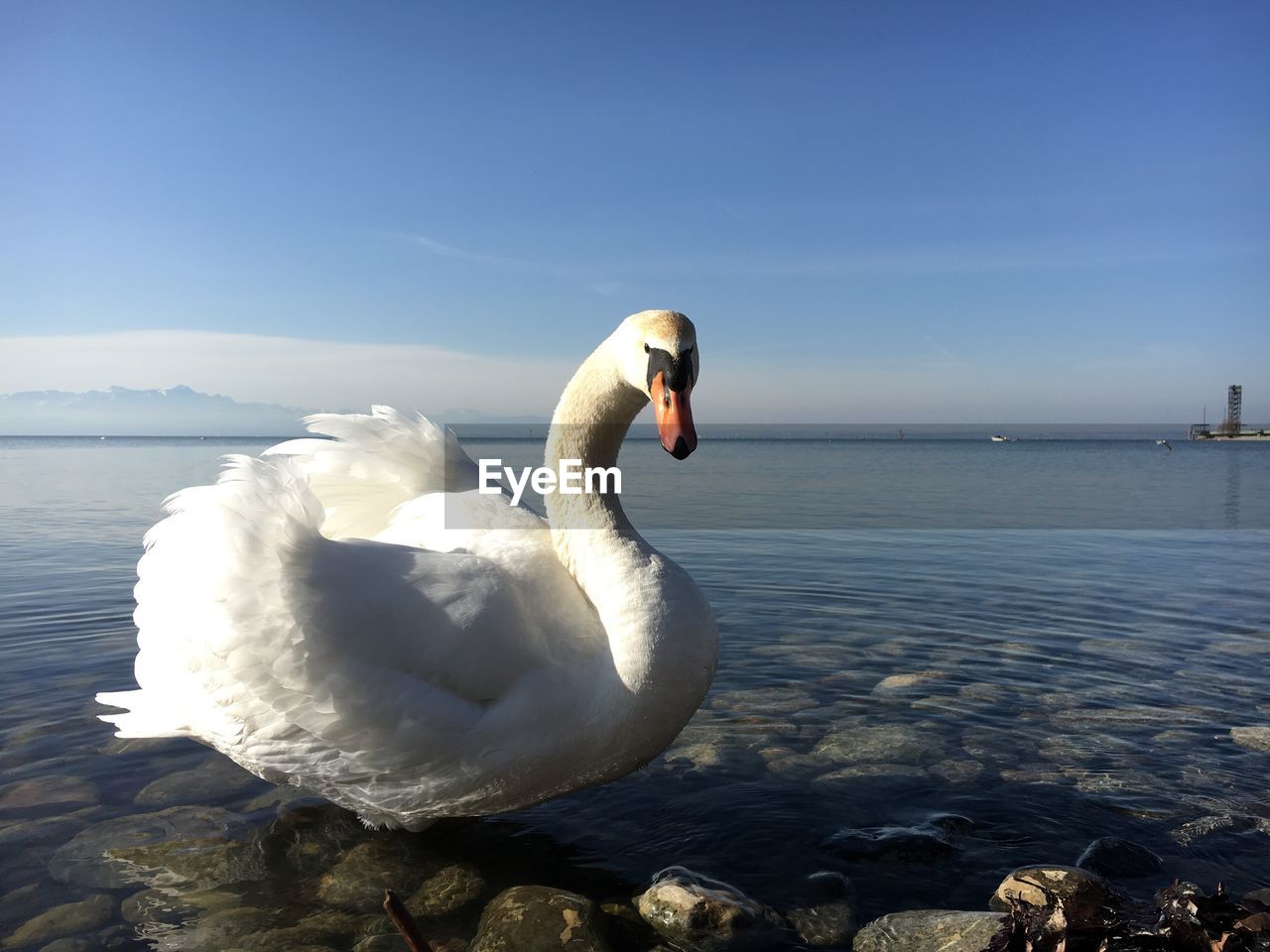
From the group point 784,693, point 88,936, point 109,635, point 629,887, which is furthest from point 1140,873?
point 109,635

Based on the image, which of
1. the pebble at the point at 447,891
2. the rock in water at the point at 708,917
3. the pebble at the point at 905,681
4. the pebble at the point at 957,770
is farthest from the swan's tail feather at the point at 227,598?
the pebble at the point at 905,681

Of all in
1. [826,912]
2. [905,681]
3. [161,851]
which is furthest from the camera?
[905,681]

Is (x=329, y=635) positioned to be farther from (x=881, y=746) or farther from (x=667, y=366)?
(x=881, y=746)

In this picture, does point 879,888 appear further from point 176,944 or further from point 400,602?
point 176,944

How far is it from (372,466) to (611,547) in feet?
5.40

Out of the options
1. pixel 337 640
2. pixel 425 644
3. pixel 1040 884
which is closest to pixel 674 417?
pixel 425 644

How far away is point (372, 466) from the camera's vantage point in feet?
17.0

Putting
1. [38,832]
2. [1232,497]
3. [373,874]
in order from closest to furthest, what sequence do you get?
1. [373,874]
2. [38,832]
3. [1232,497]

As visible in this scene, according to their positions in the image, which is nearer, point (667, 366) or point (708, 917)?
point (708, 917)

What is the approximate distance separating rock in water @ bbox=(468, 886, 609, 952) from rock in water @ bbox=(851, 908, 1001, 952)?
1.00 meters

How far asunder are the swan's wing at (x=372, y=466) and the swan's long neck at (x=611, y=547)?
0.88 meters

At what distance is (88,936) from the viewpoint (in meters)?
3.64

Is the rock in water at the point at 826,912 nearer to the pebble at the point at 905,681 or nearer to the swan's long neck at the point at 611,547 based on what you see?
the swan's long neck at the point at 611,547

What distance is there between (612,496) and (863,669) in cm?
343
